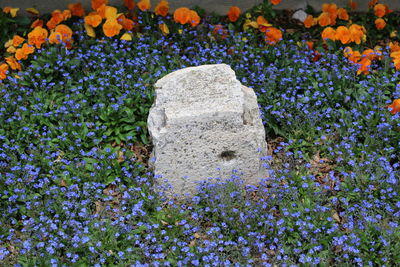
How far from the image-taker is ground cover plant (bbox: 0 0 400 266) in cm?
460

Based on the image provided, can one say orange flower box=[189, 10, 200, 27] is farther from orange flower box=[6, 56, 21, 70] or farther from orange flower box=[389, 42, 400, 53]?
orange flower box=[389, 42, 400, 53]

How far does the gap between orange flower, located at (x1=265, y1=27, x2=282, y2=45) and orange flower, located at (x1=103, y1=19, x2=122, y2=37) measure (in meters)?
1.73

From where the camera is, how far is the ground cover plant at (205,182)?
15.1 ft

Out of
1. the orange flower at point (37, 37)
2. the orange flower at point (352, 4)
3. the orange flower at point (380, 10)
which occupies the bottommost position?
the orange flower at point (37, 37)

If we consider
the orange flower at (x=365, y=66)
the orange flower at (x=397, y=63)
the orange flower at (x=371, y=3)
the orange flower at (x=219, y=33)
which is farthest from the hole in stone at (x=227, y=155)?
the orange flower at (x=371, y=3)

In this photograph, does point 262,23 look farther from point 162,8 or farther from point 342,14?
point 162,8

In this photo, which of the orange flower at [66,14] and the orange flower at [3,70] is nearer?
the orange flower at [3,70]

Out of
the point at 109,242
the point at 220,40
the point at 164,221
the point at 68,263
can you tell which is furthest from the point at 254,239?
the point at 220,40

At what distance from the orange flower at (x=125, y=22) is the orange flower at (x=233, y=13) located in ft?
4.05

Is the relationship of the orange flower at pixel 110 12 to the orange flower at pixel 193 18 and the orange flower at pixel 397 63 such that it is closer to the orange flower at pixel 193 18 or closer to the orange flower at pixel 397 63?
the orange flower at pixel 193 18

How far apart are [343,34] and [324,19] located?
1.59 feet

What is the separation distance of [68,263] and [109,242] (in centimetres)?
35

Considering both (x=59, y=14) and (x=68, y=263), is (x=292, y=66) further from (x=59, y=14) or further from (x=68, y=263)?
(x=68, y=263)

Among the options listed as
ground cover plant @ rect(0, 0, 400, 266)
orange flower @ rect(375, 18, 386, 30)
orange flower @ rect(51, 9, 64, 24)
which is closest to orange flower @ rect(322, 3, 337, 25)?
ground cover plant @ rect(0, 0, 400, 266)
